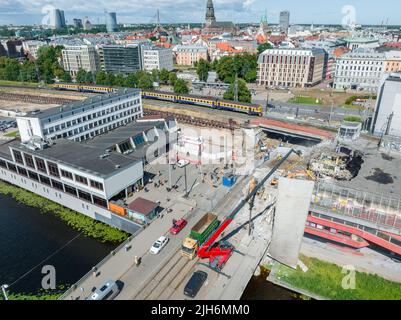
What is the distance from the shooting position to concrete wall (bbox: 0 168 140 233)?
44.6m

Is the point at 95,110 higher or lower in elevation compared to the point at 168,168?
higher

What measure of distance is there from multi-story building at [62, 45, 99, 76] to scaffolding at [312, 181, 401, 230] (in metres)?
144

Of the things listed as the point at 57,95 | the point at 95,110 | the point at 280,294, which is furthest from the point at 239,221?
the point at 57,95

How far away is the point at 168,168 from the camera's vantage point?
202 feet

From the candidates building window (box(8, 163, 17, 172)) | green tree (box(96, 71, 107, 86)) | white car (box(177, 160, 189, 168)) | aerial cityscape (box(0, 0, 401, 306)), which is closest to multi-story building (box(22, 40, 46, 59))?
green tree (box(96, 71, 107, 86))

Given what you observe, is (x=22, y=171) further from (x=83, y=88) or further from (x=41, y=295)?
(x=83, y=88)

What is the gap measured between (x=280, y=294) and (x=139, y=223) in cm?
2098

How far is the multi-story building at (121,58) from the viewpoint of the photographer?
149 metres

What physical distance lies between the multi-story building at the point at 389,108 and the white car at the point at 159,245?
5533 cm

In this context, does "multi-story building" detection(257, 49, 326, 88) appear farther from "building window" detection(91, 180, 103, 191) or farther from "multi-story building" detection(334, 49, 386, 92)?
"building window" detection(91, 180, 103, 191)

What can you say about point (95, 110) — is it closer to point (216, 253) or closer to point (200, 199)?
A: point (200, 199)

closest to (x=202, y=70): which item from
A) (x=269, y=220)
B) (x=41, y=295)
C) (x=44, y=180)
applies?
(x=44, y=180)
